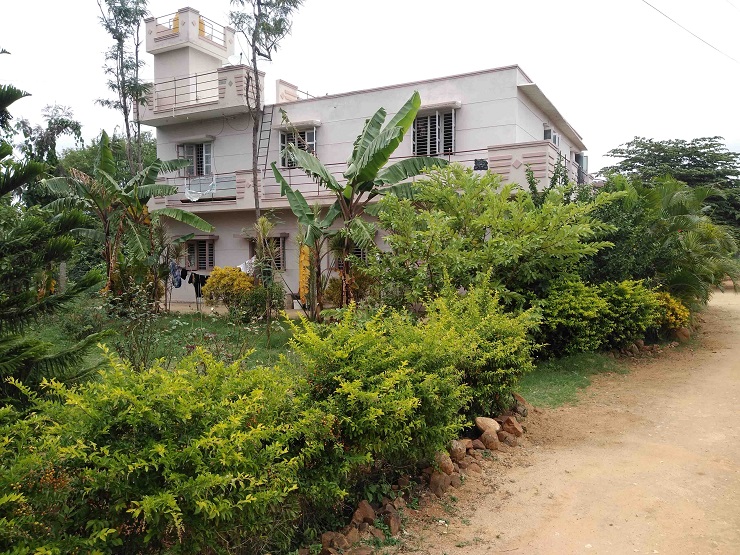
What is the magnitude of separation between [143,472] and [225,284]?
1440 cm

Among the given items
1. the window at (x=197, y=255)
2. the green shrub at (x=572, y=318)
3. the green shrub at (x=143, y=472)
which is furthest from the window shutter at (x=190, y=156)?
the green shrub at (x=143, y=472)

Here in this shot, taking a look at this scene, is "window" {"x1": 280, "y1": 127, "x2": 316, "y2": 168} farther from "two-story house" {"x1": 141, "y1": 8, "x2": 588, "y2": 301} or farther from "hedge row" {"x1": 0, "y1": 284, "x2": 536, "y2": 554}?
"hedge row" {"x1": 0, "y1": 284, "x2": 536, "y2": 554}

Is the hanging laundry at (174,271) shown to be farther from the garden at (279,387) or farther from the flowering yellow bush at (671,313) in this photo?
the flowering yellow bush at (671,313)

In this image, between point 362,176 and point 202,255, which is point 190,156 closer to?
point 202,255

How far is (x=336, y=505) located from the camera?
3.94 m

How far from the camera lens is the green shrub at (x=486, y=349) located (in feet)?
18.1

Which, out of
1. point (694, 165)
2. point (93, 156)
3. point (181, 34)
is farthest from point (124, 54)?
point (694, 165)

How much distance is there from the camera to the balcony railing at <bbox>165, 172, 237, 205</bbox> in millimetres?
18814

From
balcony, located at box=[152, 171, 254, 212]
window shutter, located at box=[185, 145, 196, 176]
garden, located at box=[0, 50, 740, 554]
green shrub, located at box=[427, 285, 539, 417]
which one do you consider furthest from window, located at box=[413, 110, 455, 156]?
green shrub, located at box=[427, 285, 539, 417]

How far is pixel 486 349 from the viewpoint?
19.1ft

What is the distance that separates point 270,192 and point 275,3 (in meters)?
5.22

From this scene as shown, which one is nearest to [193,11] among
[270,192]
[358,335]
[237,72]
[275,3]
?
[237,72]

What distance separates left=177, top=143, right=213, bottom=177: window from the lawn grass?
564 inches

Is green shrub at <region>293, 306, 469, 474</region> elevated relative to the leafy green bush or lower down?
lower down
